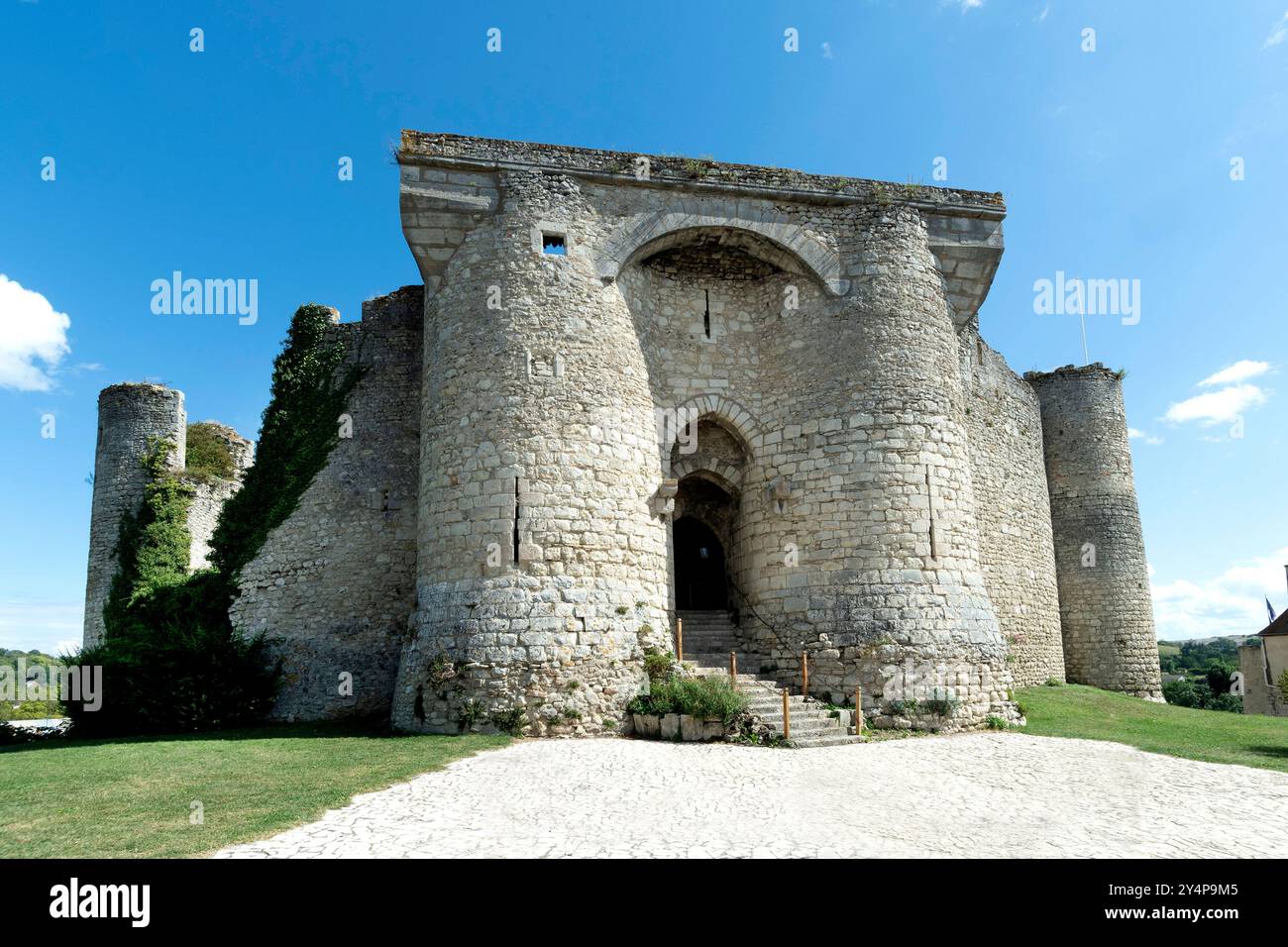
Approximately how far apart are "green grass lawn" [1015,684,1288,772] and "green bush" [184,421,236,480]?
2065cm

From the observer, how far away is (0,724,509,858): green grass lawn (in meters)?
5.89

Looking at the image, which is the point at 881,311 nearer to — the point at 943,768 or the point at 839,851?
the point at 943,768

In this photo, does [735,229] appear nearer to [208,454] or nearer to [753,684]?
[753,684]

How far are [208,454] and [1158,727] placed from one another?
2351 cm

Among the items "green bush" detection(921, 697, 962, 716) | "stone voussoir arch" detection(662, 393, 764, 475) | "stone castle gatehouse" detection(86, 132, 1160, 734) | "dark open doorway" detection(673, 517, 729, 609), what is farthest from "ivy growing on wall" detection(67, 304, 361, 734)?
"green bush" detection(921, 697, 962, 716)

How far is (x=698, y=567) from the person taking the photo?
644 inches

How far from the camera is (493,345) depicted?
42.9 feet

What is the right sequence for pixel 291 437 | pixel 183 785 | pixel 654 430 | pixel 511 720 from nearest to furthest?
pixel 183 785 < pixel 511 720 < pixel 654 430 < pixel 291 437

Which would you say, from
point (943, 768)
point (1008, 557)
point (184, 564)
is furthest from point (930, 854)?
point (184, 564)

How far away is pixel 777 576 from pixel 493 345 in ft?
20.6

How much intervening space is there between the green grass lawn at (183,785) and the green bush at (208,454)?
1077 cm

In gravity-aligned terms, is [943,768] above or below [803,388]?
below

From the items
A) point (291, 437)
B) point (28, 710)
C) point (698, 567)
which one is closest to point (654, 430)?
point (698, 567)

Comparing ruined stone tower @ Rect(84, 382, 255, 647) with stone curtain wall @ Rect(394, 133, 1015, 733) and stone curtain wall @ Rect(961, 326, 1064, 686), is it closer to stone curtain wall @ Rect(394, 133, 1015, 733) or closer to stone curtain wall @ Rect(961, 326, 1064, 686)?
stone curtain wall @ Rect(394, 133, 1015, 733)
